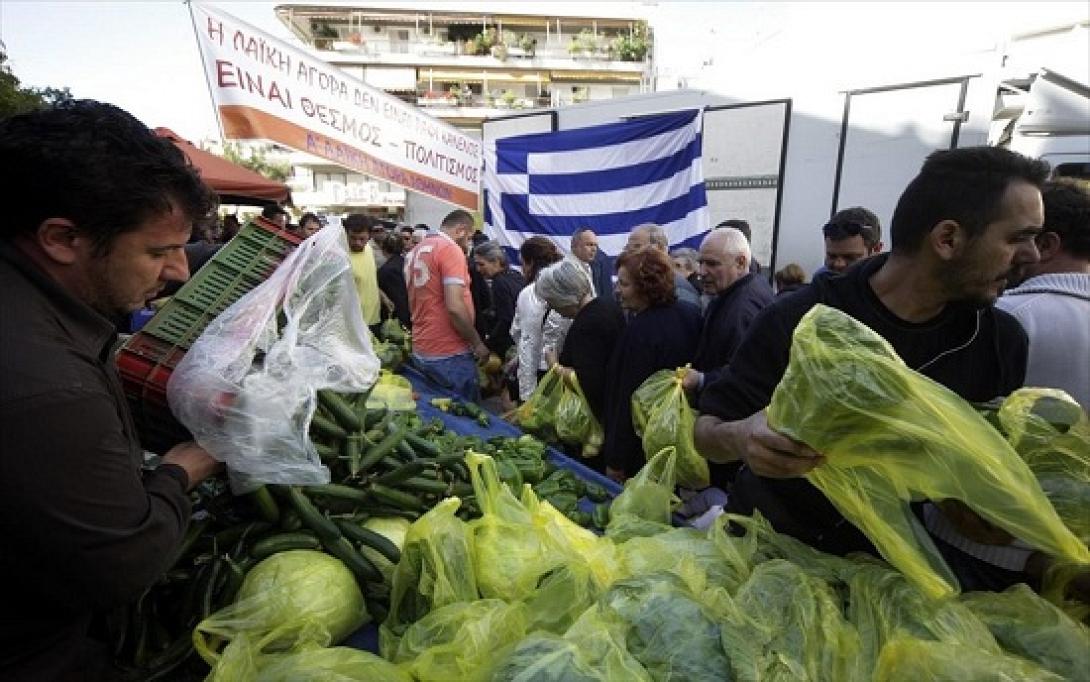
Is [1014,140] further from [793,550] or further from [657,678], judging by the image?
[657,678]

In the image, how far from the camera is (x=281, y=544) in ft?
5.51

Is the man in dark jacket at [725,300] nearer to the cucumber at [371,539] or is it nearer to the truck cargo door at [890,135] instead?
the cucumber at [371,539]

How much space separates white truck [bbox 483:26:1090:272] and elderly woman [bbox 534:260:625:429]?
139 inches

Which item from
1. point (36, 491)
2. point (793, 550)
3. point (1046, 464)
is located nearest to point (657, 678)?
point (793, 550)

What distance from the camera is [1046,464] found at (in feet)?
4.11

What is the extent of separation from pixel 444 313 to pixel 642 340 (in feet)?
6.66

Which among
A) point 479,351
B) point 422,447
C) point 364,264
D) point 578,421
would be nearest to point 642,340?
point 578,421

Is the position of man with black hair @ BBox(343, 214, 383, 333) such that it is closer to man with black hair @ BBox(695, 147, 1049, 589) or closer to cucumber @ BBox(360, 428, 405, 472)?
→ cucumber @ BBox(360, 428, 405, 472)

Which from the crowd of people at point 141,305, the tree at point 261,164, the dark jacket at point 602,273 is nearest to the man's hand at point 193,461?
the crowd of people at point 141,305

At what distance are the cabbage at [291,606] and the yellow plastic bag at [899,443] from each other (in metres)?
1.22

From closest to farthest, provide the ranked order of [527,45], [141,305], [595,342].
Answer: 1. [141,305]
2. [595,342]
3. [527,45]

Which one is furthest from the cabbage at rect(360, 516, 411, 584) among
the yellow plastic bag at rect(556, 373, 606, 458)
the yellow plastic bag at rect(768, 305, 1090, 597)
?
the yellow plastic bag at rect(556, 373, 606, 458)

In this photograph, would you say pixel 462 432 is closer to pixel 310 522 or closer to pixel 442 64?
pixel 310 522

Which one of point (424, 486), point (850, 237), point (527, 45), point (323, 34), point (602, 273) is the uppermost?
point (323, 34)
